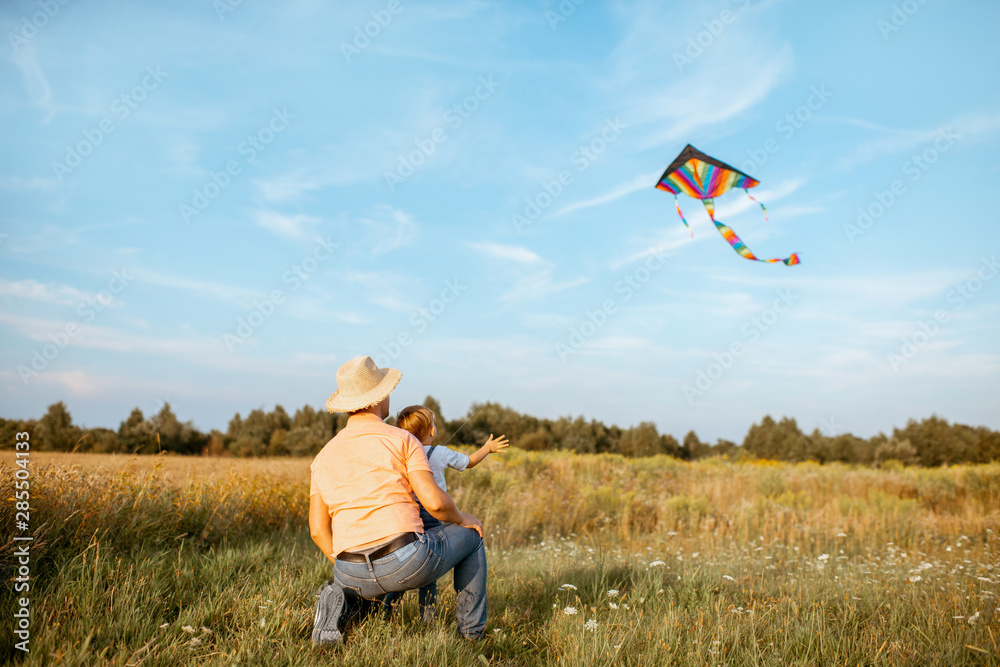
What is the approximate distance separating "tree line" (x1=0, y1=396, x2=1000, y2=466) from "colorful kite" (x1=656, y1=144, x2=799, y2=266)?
13182 mm

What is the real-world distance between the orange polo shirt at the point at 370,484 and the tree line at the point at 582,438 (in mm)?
14050

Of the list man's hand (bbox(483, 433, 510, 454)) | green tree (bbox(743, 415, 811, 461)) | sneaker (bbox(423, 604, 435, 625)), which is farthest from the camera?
green tree (bbox(743, 415, 811, 461))

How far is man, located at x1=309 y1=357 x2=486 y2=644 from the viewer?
10.4 ft

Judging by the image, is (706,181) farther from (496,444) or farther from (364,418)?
(364,418)

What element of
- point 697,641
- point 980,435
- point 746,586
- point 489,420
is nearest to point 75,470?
point 697,641

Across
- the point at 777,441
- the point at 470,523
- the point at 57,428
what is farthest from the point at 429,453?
the point at 777,441

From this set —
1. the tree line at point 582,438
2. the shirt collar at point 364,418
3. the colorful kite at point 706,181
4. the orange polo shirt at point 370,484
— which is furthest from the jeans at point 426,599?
the tree line at point 582,438

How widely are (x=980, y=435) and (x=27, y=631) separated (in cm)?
4174

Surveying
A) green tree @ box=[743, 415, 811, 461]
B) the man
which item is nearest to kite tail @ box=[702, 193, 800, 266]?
the man

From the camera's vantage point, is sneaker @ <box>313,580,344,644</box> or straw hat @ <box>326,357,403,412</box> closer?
sneaker @ <box>313,580,344,644</box>

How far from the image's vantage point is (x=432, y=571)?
3242mm

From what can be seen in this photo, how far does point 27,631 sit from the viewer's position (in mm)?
2941

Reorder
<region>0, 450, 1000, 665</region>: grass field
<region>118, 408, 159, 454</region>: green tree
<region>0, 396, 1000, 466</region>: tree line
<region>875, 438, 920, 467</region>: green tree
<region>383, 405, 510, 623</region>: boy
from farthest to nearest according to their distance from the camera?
1. <region>875, 438, 920, 467</region>: green tree
2. <region>0, 396, 1000, 466</region>: tree line
3. <region>118, 408, 159, 454</region>: green tree
4. <region>383, 405, 510, 623</region>: boy
5. <region>0, 450, 1000, 665</region>: grass field

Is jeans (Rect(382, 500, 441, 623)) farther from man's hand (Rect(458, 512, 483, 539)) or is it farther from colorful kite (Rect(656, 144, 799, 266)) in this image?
colorful kite (Rect(656, 144, 799, 266))
